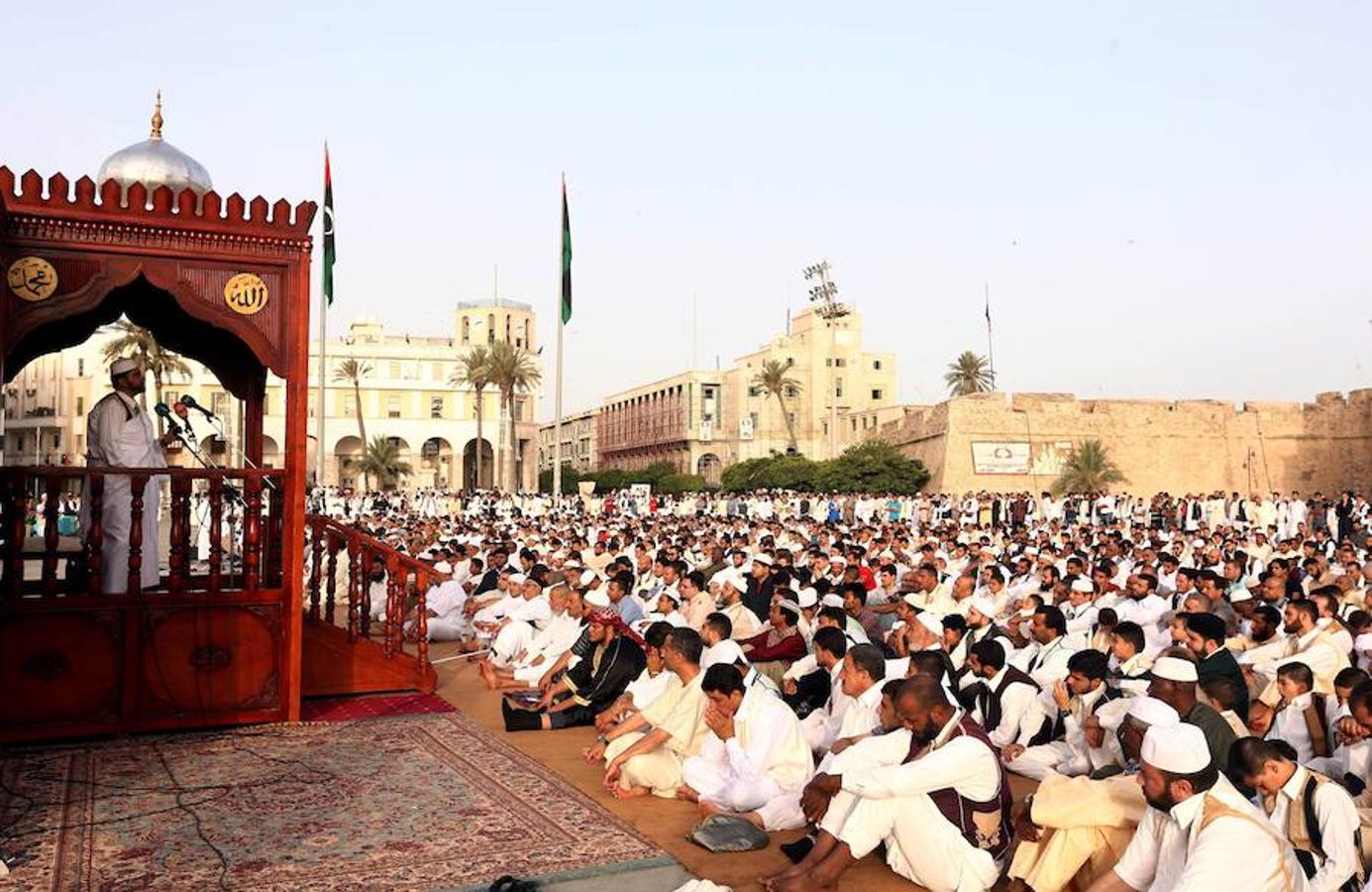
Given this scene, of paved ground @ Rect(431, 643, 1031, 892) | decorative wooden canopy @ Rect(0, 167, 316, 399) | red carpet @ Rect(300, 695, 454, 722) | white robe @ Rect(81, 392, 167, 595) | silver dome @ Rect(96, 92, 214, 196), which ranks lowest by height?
paved ground @ Rect(431, 643, 1031, 892)

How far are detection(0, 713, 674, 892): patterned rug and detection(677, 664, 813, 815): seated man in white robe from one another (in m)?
0.51

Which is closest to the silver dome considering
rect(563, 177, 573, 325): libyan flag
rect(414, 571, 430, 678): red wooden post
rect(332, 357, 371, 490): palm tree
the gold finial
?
the gold finial

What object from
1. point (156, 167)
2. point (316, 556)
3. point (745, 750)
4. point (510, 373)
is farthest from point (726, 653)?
point (510, 373)

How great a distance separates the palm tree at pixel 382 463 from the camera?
57.0m

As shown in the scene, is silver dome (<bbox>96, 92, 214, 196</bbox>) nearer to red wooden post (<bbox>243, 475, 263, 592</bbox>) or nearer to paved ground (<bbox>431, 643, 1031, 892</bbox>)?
red wooden post (<bbox>243, 475, 263, 592</bbox>)

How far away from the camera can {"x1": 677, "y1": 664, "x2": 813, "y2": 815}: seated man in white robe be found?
5.46m

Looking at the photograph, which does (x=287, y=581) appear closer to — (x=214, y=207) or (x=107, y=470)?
(x=107, y=470)

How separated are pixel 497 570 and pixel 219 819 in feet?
26.7

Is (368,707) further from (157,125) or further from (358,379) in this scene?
(358,379)

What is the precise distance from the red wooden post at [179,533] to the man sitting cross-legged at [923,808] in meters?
4.06

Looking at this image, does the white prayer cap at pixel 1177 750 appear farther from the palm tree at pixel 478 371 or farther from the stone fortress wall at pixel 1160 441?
the palm tree at pixel 478 371

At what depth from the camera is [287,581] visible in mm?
7113

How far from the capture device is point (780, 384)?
64.2 meters

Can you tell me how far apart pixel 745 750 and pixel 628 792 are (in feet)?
2.25
